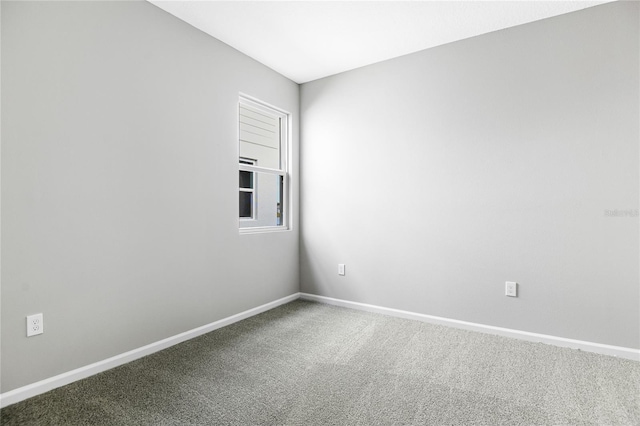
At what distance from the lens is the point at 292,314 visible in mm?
3342

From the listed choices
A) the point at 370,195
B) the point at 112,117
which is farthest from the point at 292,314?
the point at 112,117

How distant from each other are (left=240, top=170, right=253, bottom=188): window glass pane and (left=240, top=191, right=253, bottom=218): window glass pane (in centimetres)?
8

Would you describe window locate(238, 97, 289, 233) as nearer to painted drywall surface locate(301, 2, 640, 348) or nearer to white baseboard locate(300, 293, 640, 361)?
painted drywall surface locate(301, 2, 640, 348)

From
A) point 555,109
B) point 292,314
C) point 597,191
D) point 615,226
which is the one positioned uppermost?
point 555,109

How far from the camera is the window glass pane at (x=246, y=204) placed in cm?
339

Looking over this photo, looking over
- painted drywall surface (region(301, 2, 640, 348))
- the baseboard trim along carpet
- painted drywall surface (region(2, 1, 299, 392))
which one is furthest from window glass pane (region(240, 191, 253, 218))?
the baseboard trim along carpet

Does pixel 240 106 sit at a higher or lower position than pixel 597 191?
higher

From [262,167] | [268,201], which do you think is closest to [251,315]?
[268,201]

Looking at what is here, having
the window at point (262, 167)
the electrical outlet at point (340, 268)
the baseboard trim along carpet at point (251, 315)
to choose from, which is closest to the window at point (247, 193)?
the window at point (262, 167)

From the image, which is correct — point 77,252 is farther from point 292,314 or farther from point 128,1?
point 292,314

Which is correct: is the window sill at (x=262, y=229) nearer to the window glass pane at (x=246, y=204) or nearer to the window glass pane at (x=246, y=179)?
the window glass pane at (x=246, y=204)

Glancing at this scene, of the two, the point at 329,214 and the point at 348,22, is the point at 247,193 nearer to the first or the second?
the point at 329,214

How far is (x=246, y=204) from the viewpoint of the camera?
346 cm

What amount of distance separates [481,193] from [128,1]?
303 centimetres
